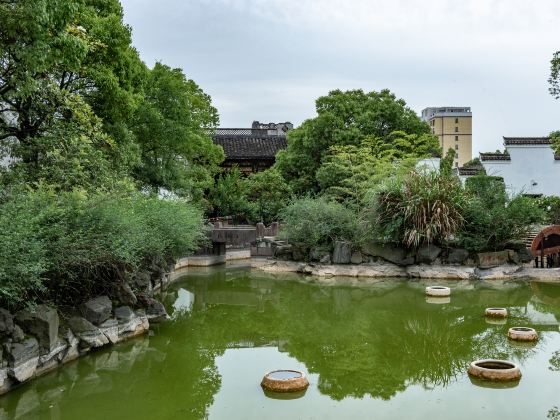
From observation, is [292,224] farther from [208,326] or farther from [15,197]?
[15,197]

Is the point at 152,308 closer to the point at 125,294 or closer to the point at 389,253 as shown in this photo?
the point at 125,294

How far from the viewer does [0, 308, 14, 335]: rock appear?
23.0ft

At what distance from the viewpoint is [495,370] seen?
24.8 ft

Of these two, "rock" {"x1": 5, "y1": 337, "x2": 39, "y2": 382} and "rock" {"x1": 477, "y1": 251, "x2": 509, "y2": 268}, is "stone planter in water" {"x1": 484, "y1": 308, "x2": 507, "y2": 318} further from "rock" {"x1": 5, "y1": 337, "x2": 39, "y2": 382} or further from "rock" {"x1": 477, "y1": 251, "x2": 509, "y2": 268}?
"rock" {"x1": 5, "y1": 337, "x2": 39, "y2": 382}

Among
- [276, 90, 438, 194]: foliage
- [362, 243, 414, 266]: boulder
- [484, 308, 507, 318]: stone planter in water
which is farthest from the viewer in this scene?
[276, 90, 438, 194]: foliage

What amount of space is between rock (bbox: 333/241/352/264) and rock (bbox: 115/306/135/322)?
9018 mm

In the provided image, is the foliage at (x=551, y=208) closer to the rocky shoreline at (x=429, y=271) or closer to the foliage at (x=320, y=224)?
the rocky shoreline at (x=429, y=271)

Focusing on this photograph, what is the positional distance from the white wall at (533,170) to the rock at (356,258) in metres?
8.96

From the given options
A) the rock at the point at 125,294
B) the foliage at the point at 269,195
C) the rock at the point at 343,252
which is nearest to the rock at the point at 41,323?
the rock at the point at 125,294

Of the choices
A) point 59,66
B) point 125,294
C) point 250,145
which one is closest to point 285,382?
point 125,294

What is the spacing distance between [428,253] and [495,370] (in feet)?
31.5

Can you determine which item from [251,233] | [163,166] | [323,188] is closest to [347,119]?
[323,188]

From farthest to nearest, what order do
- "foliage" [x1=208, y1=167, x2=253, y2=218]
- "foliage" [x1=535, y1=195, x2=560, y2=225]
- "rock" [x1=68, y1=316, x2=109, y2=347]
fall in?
"foliage" [x1=208, y1=167, x2=253, y2=218] < "foliage" [x1=535, y1=195, x2=560, y2=225] < "rock" [x1=68, y1=316, x2=109, y2=347]

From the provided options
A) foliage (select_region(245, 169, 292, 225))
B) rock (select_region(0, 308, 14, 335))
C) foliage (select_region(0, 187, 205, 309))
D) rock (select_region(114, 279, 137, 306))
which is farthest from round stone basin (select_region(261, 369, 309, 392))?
foliage (select_region(245, 169, 292, 225))
